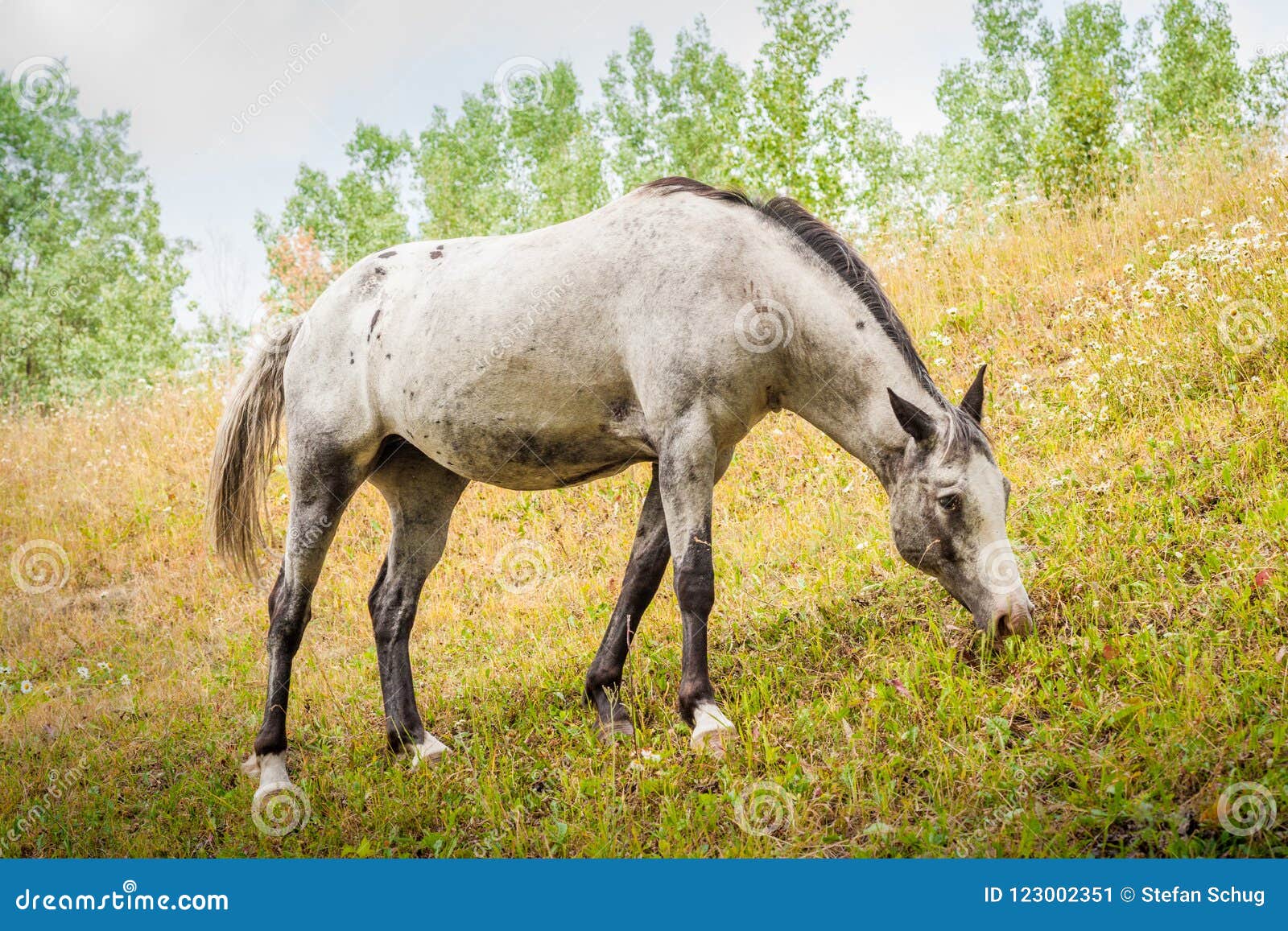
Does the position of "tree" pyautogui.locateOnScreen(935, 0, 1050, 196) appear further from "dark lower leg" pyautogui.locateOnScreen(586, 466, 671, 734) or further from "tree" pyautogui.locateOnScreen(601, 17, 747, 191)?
"dark lower leg" pyautogui.locateOnScreen(586, 466, 671, 734)

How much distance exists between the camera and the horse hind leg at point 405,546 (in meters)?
5.14

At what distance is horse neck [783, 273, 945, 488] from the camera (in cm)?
409

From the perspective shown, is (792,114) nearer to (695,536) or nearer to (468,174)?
(695,536)

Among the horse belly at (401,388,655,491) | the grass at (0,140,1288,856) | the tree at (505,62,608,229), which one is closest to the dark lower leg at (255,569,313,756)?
the grass at (0,140,1288,856)

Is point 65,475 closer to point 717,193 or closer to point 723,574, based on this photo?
point 723,574

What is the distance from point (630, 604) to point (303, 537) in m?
1.94

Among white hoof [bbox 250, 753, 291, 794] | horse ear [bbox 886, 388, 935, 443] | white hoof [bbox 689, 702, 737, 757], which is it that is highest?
horse ear [bbox 886, 388, 935, 443]

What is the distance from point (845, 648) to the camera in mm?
4762

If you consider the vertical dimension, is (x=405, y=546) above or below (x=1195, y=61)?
below

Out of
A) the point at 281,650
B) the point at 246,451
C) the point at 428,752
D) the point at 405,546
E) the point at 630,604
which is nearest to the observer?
the point at 630,604

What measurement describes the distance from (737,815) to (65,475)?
11217 mm

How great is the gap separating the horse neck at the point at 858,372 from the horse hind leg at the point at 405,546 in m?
2.36

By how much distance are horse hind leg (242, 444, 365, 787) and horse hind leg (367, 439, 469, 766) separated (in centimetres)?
30

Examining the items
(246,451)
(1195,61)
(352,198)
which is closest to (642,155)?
(352,198)
